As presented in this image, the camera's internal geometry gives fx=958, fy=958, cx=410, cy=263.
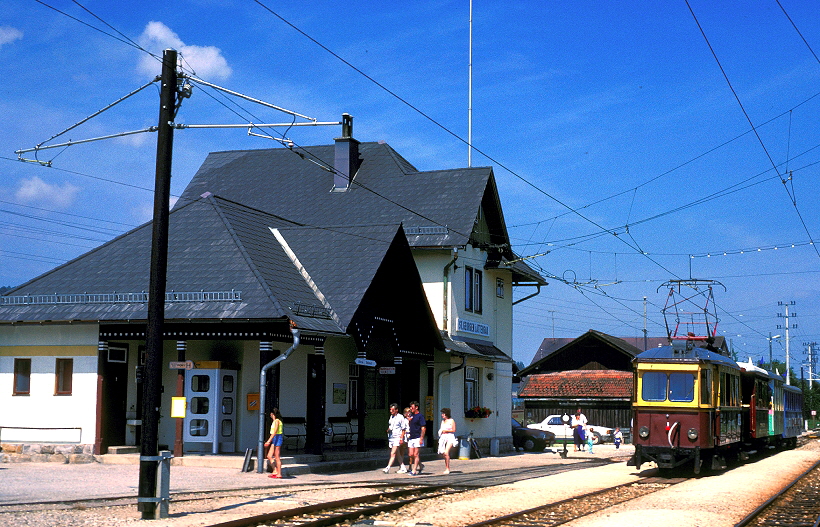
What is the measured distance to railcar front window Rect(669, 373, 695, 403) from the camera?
23172mm

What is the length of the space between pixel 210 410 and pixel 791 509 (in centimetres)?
1281

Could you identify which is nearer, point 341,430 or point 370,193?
point 341,430

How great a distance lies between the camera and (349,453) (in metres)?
24.5

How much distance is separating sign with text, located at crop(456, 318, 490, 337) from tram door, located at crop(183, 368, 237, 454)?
10.6 metres

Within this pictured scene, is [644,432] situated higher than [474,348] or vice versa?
[474,348]

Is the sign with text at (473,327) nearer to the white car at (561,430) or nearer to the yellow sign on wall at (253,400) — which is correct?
the yellow sign on wall at (253,400)

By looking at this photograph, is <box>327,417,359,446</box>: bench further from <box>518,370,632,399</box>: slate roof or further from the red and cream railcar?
<box>518,370,632,399</box>: slate roof

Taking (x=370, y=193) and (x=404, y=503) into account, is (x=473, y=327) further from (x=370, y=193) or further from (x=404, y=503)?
(x=404, y=503)

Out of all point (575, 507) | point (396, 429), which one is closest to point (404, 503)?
point (575, 507)

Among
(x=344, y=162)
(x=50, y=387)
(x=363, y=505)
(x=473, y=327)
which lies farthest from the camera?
(x=344, y=162)

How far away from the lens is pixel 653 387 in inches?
938

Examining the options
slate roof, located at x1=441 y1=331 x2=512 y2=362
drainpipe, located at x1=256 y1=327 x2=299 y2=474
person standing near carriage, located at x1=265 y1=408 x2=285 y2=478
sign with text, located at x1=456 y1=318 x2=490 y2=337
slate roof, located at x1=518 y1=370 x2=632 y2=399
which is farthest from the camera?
slate roof, located at x1=518 y1=370 x2=632 y2=399

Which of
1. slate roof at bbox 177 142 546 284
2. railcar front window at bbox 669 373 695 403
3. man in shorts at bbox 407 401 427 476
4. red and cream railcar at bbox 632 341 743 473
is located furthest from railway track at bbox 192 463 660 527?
slate roof at bbox 177 142 546 284

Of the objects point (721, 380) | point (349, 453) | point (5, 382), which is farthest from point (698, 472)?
point (5, 382)
